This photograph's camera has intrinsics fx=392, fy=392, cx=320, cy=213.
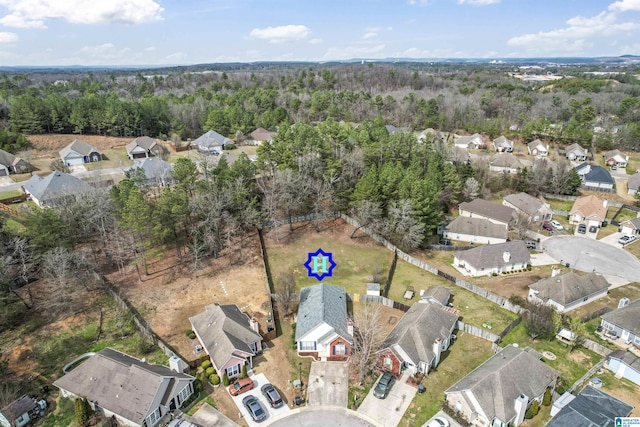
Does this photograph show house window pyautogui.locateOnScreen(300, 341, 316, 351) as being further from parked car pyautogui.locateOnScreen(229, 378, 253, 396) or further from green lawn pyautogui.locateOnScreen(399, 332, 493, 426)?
green lawn pyautogui.locateOnScreen(399, 332, 493, 426)

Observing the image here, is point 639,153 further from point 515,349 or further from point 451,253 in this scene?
point 515,349

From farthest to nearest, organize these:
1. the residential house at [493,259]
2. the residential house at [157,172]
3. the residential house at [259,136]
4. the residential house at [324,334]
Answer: the residential house at [259,136] → the residential house at [157,172] → the residential house at [493,259] → the residential house at [324,334]

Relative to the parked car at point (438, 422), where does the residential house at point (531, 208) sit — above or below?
above

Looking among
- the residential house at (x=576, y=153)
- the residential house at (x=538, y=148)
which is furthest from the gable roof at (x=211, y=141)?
the residential house at (x=576, y=153)

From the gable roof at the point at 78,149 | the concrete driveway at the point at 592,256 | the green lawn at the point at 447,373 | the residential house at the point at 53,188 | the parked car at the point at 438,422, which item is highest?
the gable roof at the point at 78,149

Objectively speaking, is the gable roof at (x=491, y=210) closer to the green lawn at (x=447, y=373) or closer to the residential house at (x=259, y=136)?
the green lawn at (x=447, y=373)

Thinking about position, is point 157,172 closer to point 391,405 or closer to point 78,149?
point 78,149
